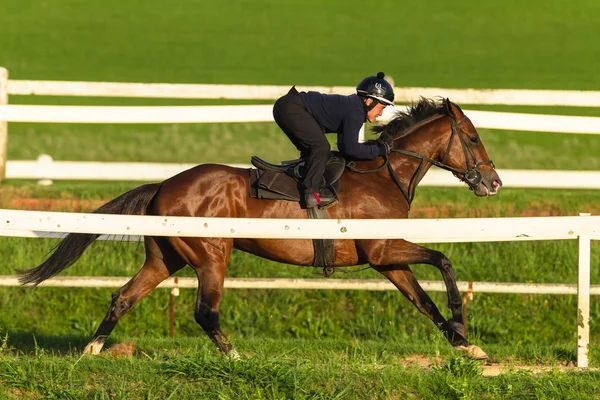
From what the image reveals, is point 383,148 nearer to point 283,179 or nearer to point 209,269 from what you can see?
point 283,179

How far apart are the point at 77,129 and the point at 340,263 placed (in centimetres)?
1411

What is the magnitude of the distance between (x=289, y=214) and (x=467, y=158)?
4.79 ft

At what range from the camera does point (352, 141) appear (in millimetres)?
7461

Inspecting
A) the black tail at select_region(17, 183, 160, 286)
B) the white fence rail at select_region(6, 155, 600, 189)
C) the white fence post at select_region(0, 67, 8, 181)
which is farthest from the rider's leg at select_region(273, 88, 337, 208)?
the white fence post at select_region(0, 67, 8, 181)

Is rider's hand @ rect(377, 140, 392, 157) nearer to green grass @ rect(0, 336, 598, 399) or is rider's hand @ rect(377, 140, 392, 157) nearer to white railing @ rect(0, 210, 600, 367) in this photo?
white railing @ rect(0, 210, 600, 367)

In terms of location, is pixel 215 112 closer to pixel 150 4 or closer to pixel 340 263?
pixel 340 263

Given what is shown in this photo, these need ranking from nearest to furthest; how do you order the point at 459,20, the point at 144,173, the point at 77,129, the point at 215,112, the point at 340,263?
1. the point at 340,263
2. the point at 215,112
3. the point at 144,173
4. the point at 77,129
5. the point at 459,20

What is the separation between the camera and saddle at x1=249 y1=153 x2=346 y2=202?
745cm

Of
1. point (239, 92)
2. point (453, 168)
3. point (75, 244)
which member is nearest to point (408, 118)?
point (453, 168)

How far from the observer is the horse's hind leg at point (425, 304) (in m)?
7.15

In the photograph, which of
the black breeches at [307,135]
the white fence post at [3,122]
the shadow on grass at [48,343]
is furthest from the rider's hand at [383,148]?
the white fence post at [3,122]

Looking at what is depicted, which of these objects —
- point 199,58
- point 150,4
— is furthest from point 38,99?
point 150,4

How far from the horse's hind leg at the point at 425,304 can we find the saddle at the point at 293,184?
0.39m

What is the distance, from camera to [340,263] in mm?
7629
